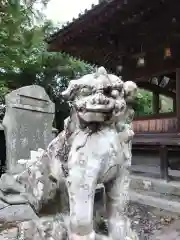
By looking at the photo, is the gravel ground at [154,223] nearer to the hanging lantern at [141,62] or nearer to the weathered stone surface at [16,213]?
the weathered stone surface at [16,213]

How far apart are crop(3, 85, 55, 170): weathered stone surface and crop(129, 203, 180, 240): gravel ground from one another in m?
1.69

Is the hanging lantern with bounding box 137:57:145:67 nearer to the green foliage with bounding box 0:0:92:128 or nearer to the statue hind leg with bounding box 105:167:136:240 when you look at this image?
the green foliage with bounding box 0:0:92:128

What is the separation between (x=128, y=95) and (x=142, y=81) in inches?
214

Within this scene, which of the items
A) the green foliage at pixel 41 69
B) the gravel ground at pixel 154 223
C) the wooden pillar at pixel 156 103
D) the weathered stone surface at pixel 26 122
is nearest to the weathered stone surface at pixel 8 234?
the gravel ground at pixel 154 223

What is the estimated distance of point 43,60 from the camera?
12539mm

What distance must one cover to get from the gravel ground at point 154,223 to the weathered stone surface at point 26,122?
5.54 feet

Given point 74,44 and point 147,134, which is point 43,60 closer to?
point 74,44

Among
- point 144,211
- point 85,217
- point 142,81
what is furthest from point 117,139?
point 142,81

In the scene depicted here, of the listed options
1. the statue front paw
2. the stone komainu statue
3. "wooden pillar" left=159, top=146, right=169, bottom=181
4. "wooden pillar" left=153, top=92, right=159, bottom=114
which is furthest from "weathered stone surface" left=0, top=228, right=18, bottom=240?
"wooden pillar" left=153, top=92, right=159, bottom=114

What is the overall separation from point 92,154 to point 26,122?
3113 mm

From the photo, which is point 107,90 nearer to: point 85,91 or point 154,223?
point 85,91

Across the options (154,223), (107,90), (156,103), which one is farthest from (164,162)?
(107,90)

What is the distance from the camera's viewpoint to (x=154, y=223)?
402 centimetres

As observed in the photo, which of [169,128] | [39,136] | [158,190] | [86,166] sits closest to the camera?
[86,166]
